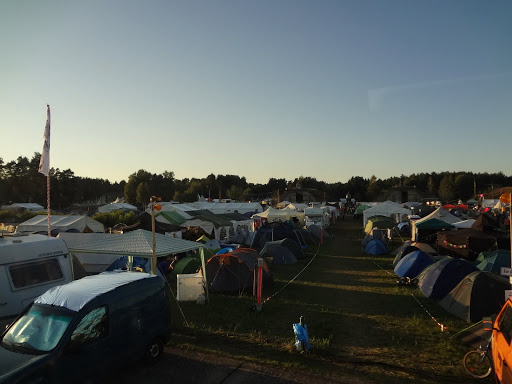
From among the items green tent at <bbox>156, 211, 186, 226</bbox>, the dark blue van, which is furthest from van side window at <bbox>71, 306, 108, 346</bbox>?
green tent at <bbox>156, 211, 186, 226</bbox>

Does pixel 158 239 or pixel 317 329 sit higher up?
pixel 158 239

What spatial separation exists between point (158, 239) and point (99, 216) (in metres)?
26.3

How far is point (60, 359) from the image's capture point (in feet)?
17.4

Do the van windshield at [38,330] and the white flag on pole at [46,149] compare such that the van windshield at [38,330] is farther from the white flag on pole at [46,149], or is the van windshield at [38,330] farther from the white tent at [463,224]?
the white tent at [463,224]

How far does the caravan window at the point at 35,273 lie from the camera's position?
8617 millimetres

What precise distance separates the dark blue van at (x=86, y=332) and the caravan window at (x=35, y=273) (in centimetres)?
260

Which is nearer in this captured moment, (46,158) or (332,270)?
(46,158)

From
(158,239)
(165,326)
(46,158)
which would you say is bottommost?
(165,326)

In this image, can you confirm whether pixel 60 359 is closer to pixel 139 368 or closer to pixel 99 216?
pixel 139 368

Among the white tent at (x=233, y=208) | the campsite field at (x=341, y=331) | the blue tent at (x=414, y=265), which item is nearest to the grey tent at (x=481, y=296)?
the campsite field at (x=341, y=331)

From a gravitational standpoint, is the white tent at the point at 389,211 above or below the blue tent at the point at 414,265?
above

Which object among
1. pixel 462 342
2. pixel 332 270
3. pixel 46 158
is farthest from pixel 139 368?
pixel 332 270

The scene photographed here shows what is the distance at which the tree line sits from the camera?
7619 centimetres

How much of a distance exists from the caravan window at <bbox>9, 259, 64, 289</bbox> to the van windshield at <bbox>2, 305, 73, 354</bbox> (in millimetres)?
2740
